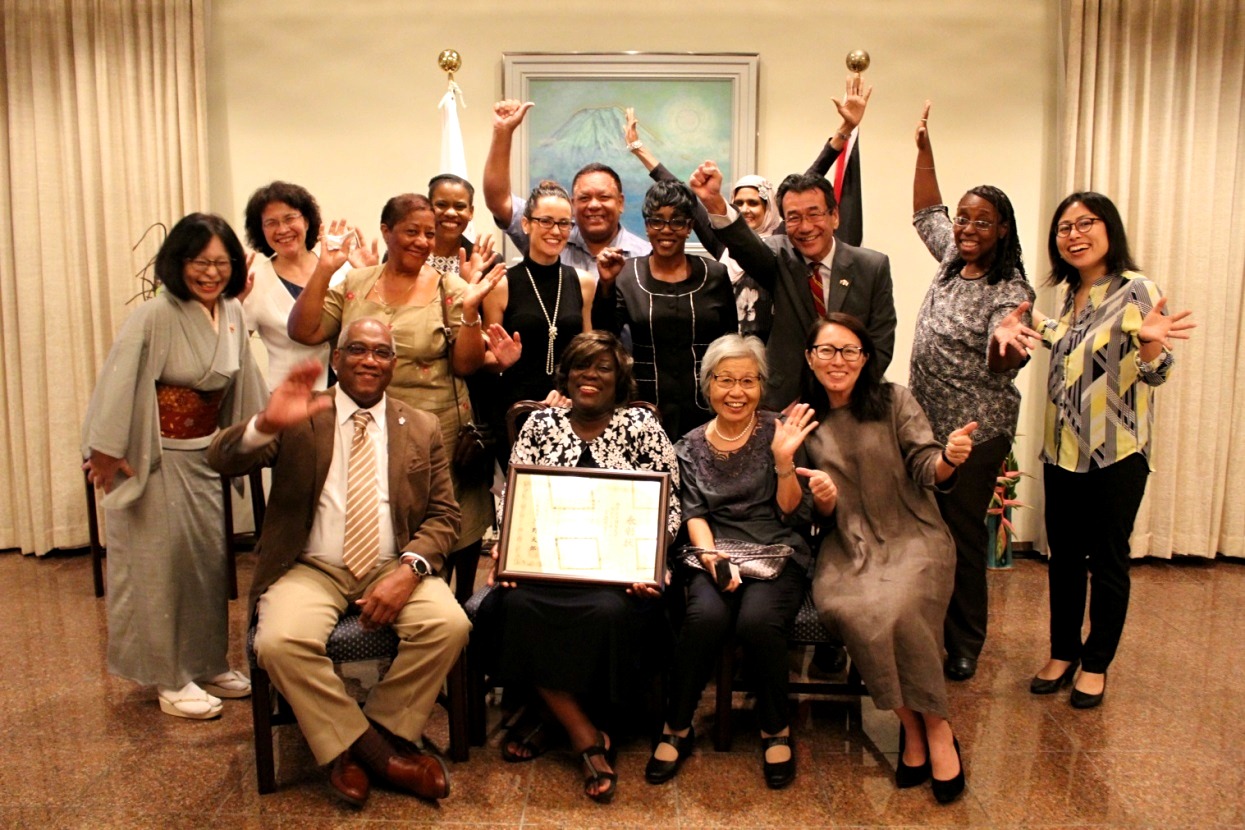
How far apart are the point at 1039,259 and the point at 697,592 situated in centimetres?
356

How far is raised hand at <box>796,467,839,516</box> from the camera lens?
3191mm

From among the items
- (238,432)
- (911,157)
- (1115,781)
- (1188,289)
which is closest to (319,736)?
(238,432)

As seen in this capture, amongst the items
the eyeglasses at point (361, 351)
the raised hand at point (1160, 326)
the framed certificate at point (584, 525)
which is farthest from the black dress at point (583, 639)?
the raised hand at point (1160, 326)

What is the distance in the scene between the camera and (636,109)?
5562 millimetres

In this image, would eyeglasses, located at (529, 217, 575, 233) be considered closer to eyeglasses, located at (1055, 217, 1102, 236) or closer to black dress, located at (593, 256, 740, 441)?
black dress, located at (593, 256, 740, 441)

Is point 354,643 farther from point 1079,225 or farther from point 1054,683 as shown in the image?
point 1079,225

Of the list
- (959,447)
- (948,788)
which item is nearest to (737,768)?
(948,788)

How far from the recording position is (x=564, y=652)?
10.0 feet

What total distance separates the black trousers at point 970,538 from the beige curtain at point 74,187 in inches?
164

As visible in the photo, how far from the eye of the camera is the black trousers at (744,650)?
3102mm

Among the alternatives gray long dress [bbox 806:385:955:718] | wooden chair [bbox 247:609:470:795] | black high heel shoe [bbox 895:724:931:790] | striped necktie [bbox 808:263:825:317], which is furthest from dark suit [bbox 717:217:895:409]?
wooden chair [bbox 247:609:470:795]

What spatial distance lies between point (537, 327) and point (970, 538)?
1.80m

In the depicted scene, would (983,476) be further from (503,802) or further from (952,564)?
(503,802)

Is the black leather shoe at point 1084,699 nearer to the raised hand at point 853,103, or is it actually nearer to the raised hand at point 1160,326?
the raised hand at point 1160,326
